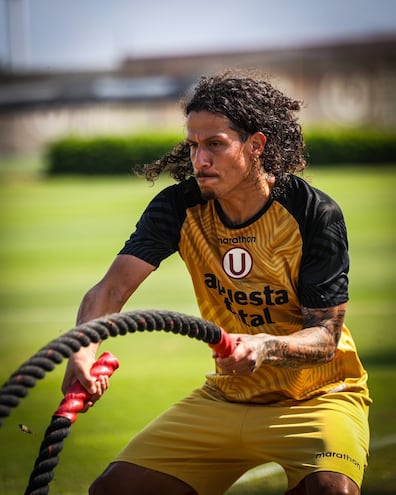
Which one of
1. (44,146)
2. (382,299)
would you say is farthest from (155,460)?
(44,146)

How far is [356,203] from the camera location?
92.6 feet

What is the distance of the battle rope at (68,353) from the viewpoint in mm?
2973

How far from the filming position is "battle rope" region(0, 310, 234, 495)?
2.97 m

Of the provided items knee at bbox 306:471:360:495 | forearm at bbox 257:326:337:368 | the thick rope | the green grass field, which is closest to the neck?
forearm at bbox 257:326:337:368

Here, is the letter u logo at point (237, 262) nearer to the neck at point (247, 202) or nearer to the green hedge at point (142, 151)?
the neck at point (247, 202)

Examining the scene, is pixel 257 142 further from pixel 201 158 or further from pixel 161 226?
pixel 161 226

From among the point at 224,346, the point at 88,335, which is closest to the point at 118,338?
the point at 224,346

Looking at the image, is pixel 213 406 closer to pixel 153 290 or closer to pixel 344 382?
pixel 344 382

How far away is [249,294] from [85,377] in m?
1.02

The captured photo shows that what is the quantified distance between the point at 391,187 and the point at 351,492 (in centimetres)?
2946

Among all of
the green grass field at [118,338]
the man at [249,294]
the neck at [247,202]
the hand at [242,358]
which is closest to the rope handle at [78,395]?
the hand at [242,358]

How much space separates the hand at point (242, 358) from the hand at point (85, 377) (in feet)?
1.43

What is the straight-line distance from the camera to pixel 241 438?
4.38 meters

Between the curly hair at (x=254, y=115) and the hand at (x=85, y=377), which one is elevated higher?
the curly hair at (x=254, y=115)
